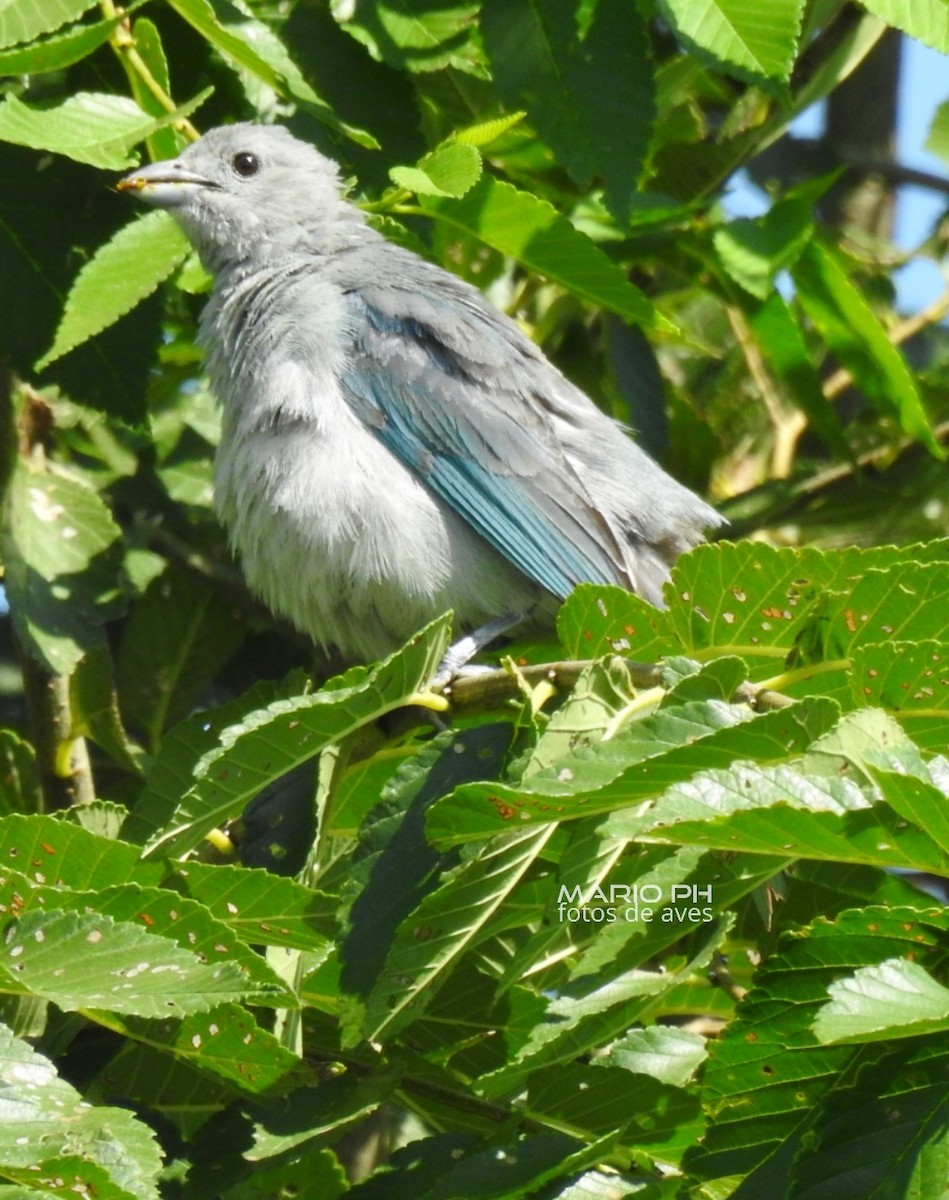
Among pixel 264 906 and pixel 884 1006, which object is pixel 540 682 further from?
pixel 884 1006

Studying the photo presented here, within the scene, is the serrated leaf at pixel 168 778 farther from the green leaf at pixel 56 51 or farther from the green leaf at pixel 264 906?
the green leaf at pixel 56 51

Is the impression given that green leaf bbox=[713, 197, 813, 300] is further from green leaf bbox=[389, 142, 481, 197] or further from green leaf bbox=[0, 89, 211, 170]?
green leaf bbox=[0, 89, 211, 170]

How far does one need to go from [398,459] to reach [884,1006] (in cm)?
260

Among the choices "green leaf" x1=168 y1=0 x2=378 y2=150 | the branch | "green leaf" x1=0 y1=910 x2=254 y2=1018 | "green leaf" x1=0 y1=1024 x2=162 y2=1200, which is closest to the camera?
"green leaf" x1=0 y1=1024 x2=162 y2=1200

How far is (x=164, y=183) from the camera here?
4809 mm

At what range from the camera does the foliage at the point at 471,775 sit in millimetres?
2467

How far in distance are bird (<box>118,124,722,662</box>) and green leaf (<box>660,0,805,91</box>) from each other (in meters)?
1.35

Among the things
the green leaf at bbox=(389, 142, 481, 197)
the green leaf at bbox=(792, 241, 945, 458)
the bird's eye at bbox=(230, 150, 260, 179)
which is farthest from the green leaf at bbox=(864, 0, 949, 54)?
the bird's eye at bbox=(230, 150, 260, 179)

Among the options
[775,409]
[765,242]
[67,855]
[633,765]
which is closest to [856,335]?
[765,242]

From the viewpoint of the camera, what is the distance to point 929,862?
2.42 metres

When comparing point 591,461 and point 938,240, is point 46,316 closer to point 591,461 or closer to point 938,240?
point 591,461

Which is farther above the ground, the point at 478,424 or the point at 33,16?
the point at 33,16

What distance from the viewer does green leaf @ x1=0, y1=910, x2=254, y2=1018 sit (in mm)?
2482

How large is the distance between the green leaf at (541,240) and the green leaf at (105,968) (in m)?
2.16
